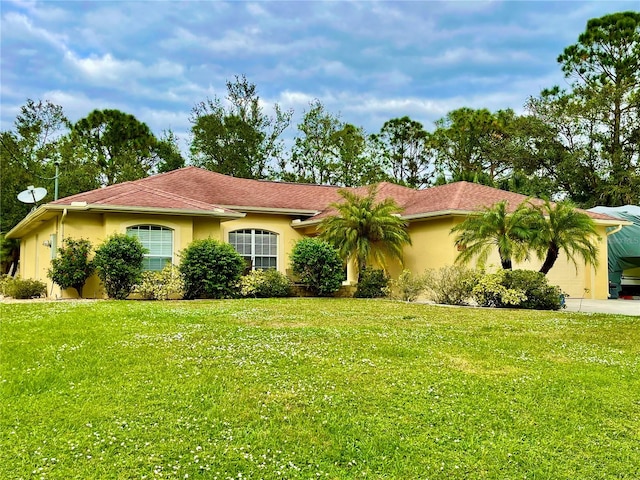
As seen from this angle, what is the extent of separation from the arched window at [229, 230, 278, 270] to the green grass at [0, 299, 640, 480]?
33.2 feet

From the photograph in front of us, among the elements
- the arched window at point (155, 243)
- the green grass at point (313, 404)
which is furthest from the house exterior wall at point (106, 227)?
the green grass at point (313, 404)

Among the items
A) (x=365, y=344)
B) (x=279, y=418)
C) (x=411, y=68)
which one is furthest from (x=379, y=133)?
(x=279, y=418)

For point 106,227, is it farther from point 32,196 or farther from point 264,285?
point 32,196

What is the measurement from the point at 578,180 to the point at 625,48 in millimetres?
8366

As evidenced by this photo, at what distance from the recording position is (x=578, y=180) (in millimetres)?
31641

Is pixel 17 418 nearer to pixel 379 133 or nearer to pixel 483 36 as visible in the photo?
pixel 483 36

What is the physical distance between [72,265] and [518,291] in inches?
490

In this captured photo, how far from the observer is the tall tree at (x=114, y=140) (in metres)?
38.8

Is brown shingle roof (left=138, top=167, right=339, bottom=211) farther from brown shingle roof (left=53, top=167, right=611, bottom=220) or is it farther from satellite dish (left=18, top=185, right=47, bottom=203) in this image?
satellite dish (left=18, top=185, right=47, bottom=203)

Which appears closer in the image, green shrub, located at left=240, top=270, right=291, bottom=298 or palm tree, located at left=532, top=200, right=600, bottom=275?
palm tree, located at left=532, top=200, right=600, bottom=275

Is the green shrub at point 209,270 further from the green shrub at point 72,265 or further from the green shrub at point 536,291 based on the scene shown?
the green shrub at point 536,291

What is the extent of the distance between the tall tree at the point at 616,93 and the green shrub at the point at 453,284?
20071mm

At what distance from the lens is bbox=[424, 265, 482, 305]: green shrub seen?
14.3 meters

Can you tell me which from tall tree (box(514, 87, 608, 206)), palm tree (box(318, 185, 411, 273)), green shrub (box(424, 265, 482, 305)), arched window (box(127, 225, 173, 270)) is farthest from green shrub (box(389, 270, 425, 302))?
tall tree (box(514, 87, 608, 206))
